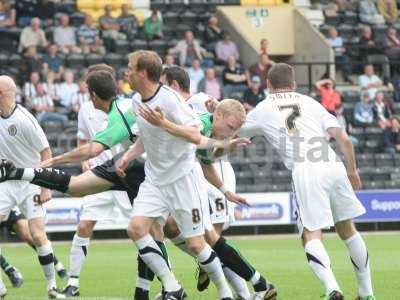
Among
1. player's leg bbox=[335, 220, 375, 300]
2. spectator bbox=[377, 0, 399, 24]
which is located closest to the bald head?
player's leg bbox=[335, 220, 375, 300]

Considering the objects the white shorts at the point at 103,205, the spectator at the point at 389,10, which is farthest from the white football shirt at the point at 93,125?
the spectator at the point at 389,10

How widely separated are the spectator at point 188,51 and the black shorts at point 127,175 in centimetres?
1472

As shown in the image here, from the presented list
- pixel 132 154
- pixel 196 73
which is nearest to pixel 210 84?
pixel 196 73

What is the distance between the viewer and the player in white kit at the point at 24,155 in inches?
488

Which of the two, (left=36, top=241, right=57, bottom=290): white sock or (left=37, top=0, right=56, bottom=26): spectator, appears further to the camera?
(left=37, top=0, right=56, bottom=26): spectator

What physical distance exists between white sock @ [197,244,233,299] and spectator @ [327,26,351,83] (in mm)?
18355

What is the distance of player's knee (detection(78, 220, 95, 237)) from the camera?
12867 mm

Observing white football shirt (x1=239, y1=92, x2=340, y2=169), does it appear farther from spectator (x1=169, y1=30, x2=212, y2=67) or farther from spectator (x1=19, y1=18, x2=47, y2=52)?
spectator (x1=169, y1=30, x2=212, y2=67)

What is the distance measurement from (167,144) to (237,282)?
5.71ft

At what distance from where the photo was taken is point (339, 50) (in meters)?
28.6

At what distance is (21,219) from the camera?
14328 millimetres

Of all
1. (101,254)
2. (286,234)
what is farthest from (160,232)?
(286,234)

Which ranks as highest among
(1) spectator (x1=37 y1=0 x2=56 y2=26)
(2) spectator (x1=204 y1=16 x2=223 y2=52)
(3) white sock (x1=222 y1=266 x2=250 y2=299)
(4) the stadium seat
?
(1) spectator (x1=37 y1=0 x2=56 y2=26)

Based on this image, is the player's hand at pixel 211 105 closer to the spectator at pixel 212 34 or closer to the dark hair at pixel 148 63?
the dark hair at pixel 148 63
